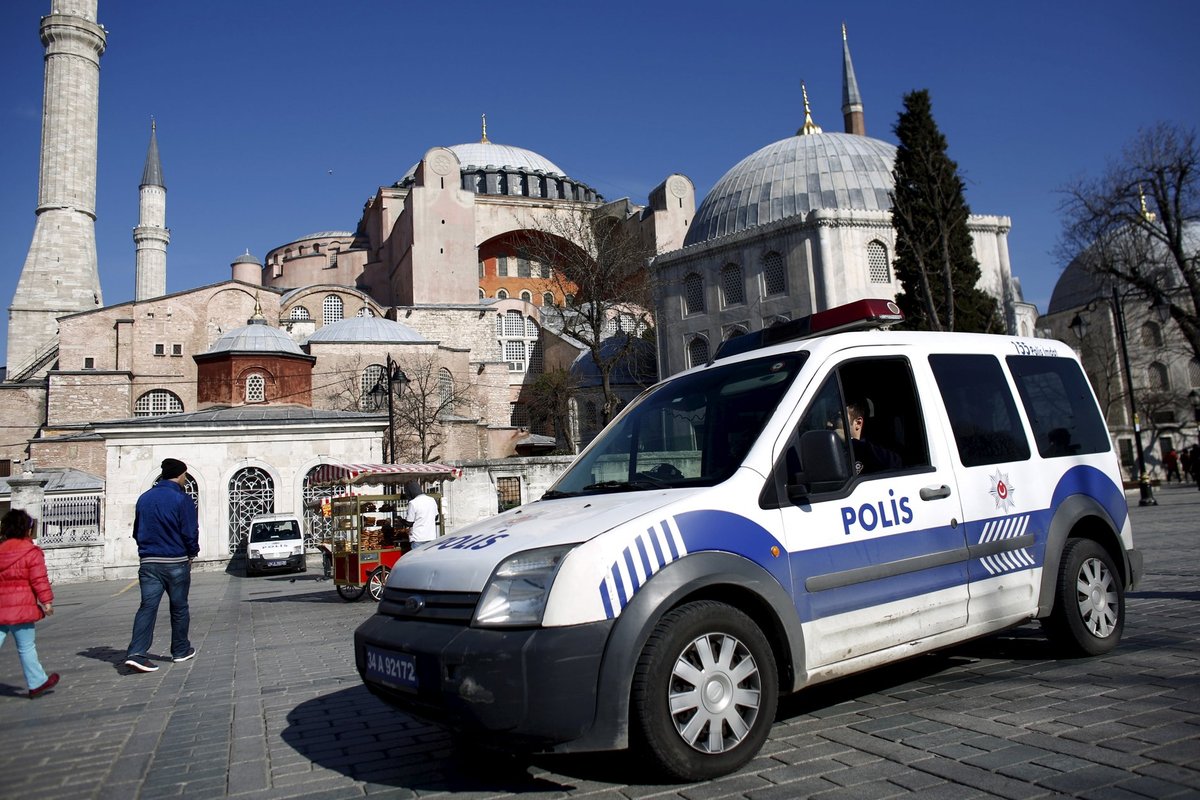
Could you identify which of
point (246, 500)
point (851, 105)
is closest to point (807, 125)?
point (851, 105)

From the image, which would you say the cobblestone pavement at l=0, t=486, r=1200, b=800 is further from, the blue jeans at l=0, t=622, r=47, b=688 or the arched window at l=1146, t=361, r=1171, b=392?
the arched window at l=1146, t=361, r=1171, b=392

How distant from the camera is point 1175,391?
54.7 metres

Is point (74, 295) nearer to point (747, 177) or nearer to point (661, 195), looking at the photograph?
point (661, 195)

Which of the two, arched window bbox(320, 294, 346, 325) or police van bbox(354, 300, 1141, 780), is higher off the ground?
arched window bbox(320, 294, 346, 325)

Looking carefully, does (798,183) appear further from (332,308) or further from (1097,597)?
(1097,597)

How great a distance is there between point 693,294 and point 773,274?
16.8ft

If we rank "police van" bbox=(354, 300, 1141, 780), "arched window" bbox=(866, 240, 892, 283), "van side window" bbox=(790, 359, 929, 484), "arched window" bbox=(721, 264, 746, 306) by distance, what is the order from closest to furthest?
"police van" bbox=(354, 300, 1141, 780) → "van side window" bbox=(790, 359, 929, 484) → "arched window" bbox=(866, 240, 892, 283) → "arched window" bbox=(721, 264, 746, 306)

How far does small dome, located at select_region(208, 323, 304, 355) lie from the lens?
126ft

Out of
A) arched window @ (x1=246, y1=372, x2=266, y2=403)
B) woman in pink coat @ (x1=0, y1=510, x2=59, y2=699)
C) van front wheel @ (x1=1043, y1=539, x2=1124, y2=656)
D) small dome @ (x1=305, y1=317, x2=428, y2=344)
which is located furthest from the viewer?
small dome @ (x1=305, y1=317, x2=428, y2=344)

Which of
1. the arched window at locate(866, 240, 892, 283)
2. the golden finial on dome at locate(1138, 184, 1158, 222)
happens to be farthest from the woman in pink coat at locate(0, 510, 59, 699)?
the arched window at locate(866, 240, 892, 283)

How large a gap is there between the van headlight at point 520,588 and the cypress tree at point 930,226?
81.3ft

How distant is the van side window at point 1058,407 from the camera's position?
5.07m

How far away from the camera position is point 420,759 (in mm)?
3984

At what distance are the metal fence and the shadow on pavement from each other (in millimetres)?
20918
